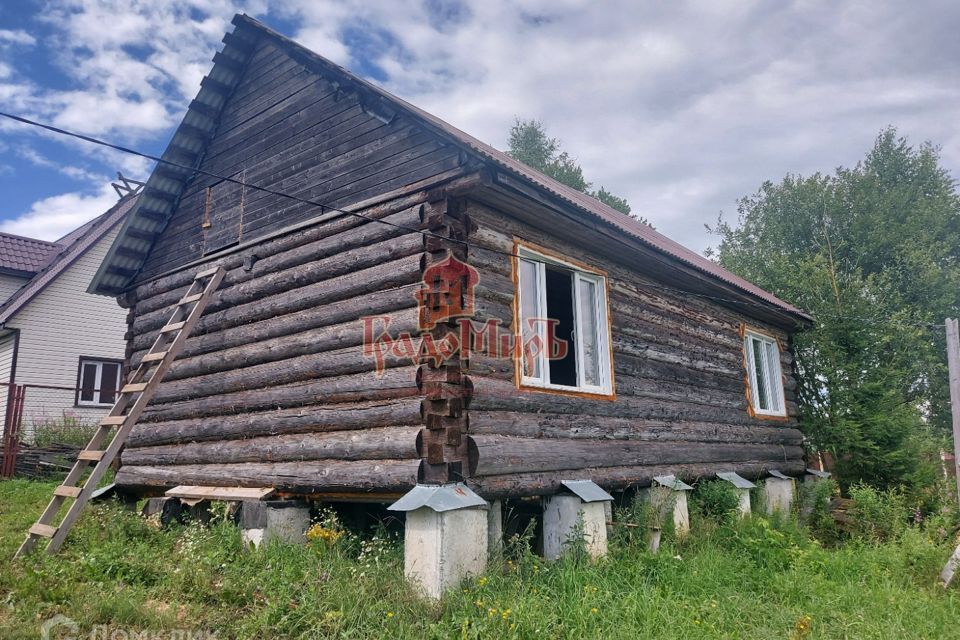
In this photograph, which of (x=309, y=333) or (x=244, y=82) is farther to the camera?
(x=244, y=82)

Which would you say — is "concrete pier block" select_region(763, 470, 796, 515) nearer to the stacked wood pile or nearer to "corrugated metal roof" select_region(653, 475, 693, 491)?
"corrugated metal roof" select_region(653, 475, 693, 491)

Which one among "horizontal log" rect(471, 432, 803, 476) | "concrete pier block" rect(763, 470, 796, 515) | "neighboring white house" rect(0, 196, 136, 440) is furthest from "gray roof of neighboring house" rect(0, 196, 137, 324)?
"concrete pier block" rect(763, 470, 796, 515)

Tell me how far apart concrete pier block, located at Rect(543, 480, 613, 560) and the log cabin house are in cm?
23

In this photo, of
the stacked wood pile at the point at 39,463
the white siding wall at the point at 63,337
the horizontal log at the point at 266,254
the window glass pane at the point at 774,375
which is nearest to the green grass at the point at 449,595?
the horizontal log at the point at 266,254

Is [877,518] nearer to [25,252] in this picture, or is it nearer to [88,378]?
[88,378]

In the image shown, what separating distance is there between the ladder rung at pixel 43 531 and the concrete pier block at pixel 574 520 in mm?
5012

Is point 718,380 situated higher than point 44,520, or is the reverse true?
point 718,380

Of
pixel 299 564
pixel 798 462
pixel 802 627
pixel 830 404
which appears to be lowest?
pixel 802 627

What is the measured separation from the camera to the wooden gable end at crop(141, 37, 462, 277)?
25.8ft

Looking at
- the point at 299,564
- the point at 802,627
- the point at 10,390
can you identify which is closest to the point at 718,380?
the point at 802,627

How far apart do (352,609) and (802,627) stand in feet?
12.1

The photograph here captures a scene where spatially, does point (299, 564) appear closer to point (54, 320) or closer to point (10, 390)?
point (10, 390)

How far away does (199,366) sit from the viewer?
9.45 metres

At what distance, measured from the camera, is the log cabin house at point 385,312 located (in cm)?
687
